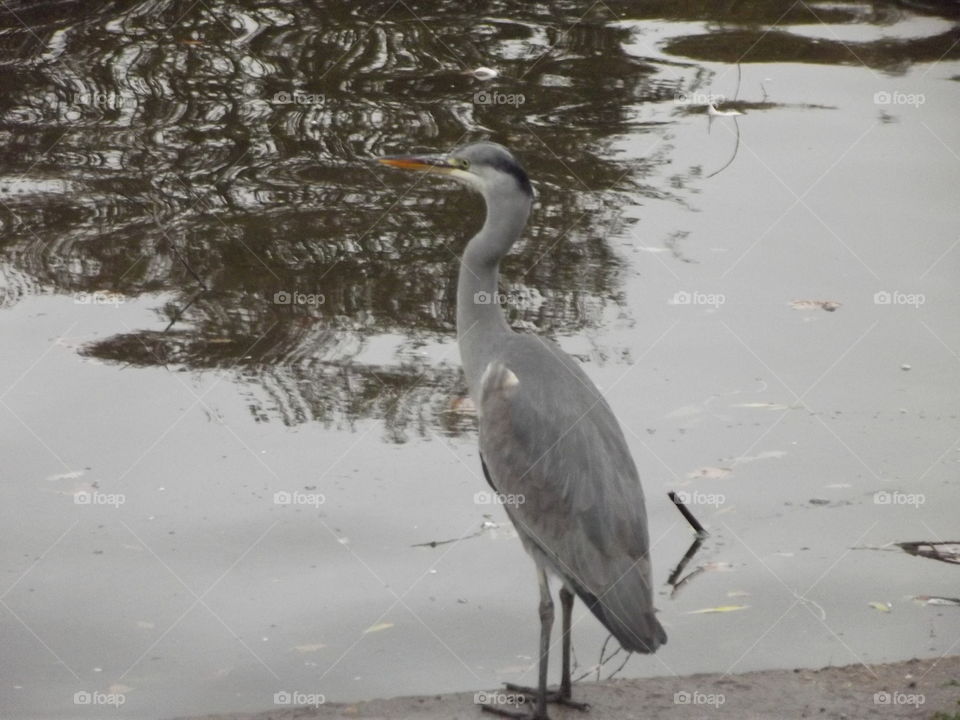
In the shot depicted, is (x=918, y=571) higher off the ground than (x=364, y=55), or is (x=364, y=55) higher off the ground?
(x=364, y=55)

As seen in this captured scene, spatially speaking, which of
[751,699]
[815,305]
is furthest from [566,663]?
[815,305]

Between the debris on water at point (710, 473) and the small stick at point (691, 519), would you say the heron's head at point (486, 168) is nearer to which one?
the small stick at point (691, 519)

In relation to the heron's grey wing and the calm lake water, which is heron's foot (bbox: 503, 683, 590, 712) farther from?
the heron's grey wing

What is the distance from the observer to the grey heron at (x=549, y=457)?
4.76 meters

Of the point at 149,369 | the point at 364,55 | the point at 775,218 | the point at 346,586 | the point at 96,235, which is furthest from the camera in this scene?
the point at 364,55

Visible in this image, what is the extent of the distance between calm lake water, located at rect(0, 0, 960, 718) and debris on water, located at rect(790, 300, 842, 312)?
94 millimetres

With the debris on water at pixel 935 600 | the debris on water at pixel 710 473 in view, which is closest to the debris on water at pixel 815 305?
the debris on water at pixel 710 473

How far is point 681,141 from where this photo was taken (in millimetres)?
10180

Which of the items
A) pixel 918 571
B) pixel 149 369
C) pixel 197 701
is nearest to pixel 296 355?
pixel 149 369

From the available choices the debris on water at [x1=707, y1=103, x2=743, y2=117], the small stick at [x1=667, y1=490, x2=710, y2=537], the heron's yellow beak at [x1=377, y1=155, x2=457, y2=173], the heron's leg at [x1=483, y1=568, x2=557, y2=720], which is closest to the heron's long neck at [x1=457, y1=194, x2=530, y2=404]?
the heron's yellow beak at [x1=377, y1=155, x2=457, y2=173]

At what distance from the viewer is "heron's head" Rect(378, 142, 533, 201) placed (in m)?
5.41

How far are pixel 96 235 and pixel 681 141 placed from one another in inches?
174

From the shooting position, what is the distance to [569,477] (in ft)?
16.4

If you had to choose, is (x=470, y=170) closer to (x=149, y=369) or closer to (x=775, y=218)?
(x=149, y=369)
